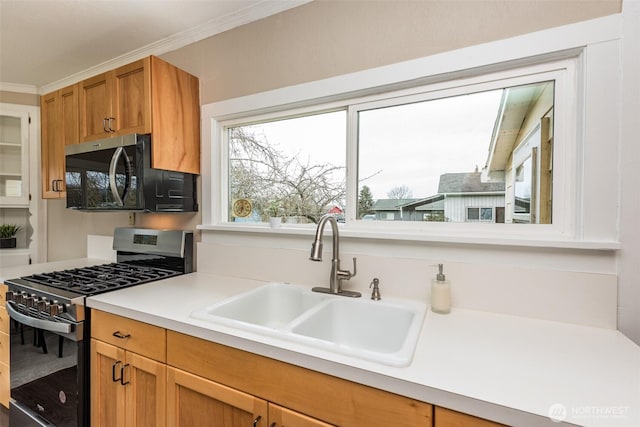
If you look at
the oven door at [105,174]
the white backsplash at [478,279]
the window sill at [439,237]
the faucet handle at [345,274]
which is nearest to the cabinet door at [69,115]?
the oven door at [105,174]

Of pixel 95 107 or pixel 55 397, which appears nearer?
pixel 55 397

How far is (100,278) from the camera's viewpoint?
1.66m

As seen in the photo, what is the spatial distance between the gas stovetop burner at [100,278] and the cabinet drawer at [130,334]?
0.57 feet

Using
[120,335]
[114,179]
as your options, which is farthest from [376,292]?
[114,179]

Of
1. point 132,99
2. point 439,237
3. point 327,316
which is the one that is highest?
point 132,99

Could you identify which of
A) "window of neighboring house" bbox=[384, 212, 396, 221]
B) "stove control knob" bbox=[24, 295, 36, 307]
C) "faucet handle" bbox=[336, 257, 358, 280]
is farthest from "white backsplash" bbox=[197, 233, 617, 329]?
"stove control knob" bbox=[24, 295, 36, 307]

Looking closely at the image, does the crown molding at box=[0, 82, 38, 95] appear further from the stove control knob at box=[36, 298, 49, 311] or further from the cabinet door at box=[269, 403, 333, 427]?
the cabinet door at box=[269, 403, 333, 427]

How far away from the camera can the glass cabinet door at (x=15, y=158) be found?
2648 mm

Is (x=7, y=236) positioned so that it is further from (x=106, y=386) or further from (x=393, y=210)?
(x=393, y=210)

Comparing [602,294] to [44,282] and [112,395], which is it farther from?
[44,282]

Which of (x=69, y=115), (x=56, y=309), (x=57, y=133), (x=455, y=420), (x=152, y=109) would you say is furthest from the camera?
(x=57, y=133)

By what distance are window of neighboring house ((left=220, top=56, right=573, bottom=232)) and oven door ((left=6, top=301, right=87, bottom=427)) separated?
962mm

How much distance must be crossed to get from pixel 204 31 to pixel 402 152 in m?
1.51

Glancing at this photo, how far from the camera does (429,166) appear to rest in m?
1.36
